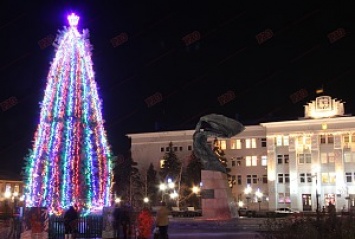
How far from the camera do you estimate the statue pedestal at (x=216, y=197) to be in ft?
91.2

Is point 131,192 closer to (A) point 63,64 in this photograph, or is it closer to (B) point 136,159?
(B) point 136,159

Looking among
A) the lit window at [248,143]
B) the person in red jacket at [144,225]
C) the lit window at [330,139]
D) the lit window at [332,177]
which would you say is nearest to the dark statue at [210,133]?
the person in red jacket at [144,225]

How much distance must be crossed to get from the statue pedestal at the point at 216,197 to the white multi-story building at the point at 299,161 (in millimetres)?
37203

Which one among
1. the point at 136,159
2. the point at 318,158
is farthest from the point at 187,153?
the point at 318,158

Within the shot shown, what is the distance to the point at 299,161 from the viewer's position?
66.8 metres

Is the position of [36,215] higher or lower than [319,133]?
lower

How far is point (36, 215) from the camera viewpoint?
18.9 meters

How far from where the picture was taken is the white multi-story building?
2527 inches

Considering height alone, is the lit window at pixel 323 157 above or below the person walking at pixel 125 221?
above

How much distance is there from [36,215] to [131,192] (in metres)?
52.0

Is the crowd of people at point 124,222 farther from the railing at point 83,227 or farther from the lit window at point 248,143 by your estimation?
the lit window at point 248,143

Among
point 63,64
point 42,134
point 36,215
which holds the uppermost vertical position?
point 63,64

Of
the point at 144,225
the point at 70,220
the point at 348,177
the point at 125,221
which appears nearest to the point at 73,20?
the point at 70,220

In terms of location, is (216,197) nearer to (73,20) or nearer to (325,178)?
(73,20)
